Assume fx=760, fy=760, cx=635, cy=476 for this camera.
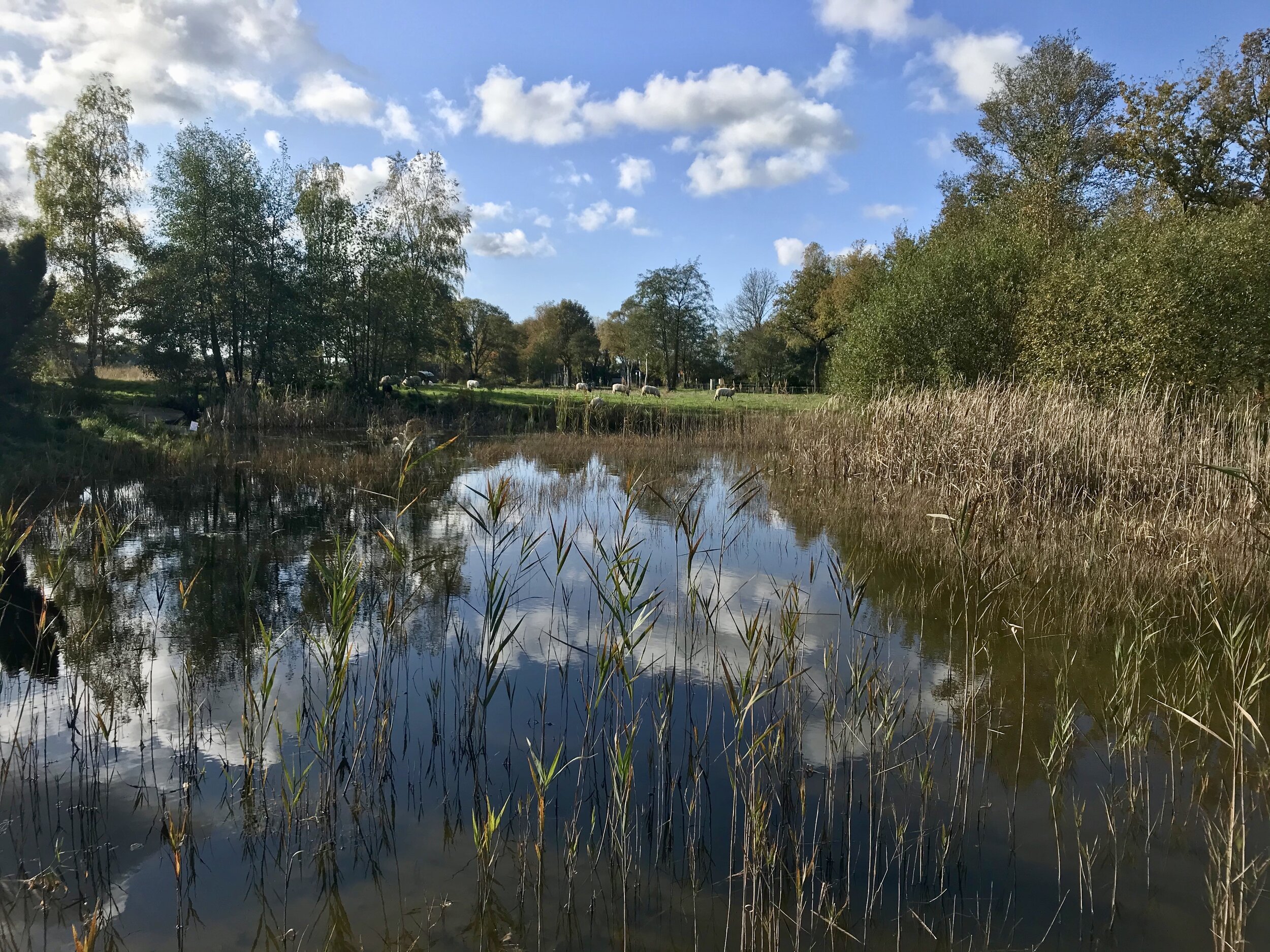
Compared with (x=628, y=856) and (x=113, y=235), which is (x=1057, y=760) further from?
(x=113, y=235)

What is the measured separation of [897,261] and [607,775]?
→ 2612 cm

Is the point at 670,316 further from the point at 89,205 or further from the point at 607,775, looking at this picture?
the point at 607,775

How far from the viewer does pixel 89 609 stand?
6.95 m

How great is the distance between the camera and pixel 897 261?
88.0 ft

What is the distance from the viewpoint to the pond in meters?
3.18

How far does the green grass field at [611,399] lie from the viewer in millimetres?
30094

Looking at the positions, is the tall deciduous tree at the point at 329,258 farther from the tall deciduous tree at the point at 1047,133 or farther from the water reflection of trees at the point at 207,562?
the tall deciduous tree at the point at 1047,133

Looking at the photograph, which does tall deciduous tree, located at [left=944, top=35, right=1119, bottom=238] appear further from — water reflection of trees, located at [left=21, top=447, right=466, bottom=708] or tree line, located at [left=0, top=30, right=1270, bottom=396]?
water reflection of trees, located at [left=21, top=447, right=466, bottom=708]

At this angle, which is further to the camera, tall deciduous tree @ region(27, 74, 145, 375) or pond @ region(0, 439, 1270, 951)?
tall deciduous tree @ region(27, 74, 145, 375)

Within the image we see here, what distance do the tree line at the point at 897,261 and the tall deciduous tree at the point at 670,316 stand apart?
58.7 feet

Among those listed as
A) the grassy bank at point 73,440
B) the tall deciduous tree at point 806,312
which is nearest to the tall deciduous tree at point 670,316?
the tall deciduous tree at point 806,312

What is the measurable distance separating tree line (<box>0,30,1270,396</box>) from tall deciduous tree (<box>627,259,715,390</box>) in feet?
58.7

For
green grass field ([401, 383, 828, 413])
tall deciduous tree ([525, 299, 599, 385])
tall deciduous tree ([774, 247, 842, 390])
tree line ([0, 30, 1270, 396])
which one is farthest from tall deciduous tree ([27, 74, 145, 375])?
tall deciduous tree ([774, 247, 842, 390])

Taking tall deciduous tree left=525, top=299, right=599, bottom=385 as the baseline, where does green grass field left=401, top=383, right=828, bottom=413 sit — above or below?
below
